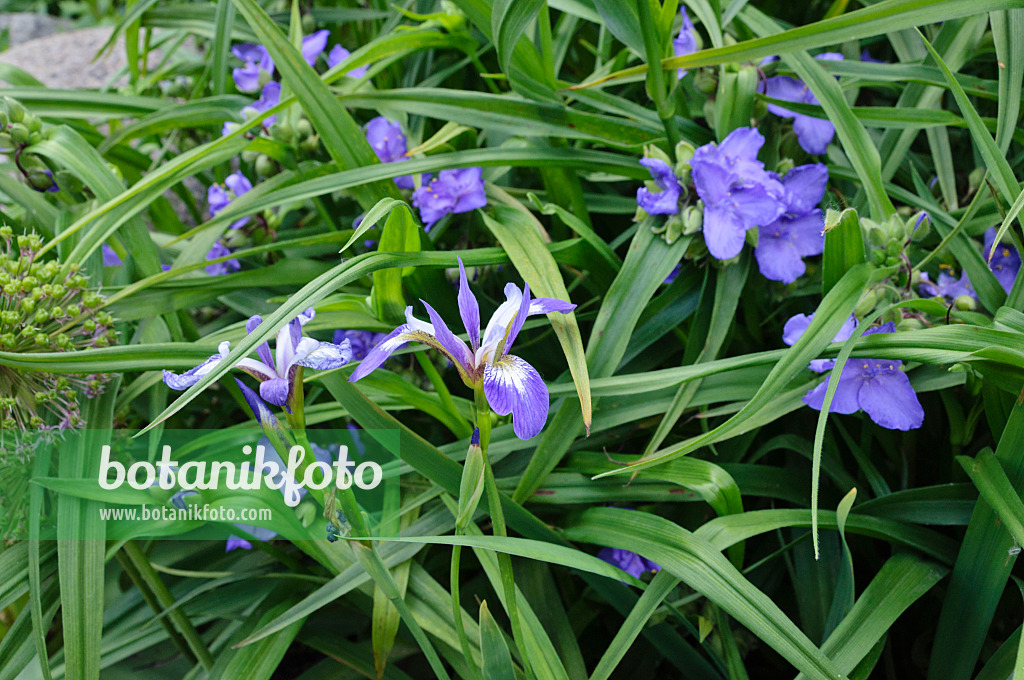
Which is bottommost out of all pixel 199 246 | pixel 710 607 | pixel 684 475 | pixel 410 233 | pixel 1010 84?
pixel 710 607

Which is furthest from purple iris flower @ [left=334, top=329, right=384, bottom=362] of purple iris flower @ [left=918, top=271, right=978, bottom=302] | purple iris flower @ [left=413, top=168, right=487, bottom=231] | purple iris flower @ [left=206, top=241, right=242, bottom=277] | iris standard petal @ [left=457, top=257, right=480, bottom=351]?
purple iris flower @ [left=918, top=271, right=978, bottom=302]

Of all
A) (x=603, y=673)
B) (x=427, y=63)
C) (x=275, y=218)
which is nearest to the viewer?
(x=603, y=673)

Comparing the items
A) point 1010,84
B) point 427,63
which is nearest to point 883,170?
point 1010,84

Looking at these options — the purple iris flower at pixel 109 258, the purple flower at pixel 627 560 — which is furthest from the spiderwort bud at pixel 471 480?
the purple iris flower at pixel 109 258

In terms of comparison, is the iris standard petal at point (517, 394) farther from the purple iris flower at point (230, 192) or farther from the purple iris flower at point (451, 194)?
the purple iris flower at point (230, 192)

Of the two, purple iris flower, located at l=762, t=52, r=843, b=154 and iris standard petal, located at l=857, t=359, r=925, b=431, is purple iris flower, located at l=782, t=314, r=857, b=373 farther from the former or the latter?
purple iris flower, located at l=762, t=52, r=843, b=154

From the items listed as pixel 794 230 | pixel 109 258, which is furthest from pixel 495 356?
pixel 109 258

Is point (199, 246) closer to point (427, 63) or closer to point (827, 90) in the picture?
point (427, 63)

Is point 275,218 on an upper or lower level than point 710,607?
upper
